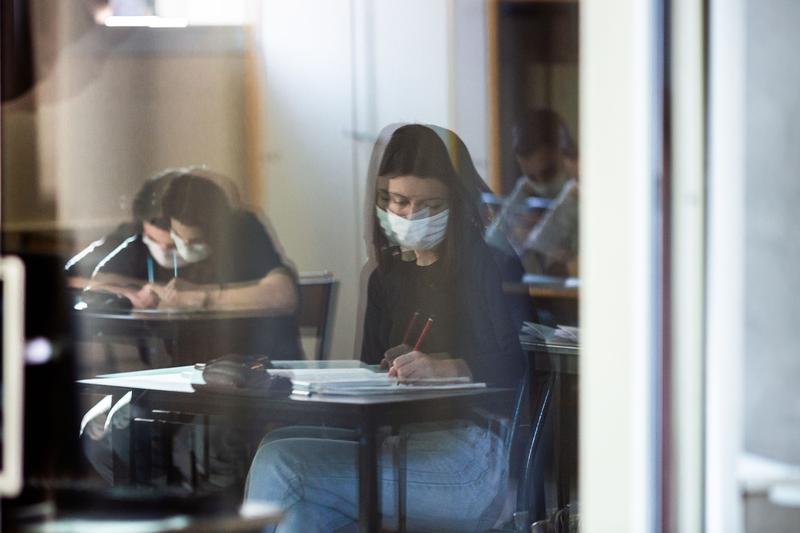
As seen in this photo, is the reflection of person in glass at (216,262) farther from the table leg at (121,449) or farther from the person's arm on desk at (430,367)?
the person's arm on desk at (430,367)

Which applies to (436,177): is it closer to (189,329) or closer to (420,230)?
(420,230)

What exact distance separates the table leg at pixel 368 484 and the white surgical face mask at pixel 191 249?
128 centimetres

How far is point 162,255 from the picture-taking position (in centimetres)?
297

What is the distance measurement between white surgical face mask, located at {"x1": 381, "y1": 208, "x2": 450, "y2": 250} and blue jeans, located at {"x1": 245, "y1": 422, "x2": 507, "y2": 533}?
1.31 feet

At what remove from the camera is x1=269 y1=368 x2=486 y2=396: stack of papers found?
193cm

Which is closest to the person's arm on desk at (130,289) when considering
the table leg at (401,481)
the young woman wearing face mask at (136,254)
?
the young woman wearing face mask at (136,254)

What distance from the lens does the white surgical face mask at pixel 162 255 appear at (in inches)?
116

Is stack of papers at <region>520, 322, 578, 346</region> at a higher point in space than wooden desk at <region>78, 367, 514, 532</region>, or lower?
higher

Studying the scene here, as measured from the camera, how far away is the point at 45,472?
1071mm

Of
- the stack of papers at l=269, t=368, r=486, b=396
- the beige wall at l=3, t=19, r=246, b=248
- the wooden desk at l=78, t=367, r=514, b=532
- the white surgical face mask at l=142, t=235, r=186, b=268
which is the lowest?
the wooden desk at l=78, t=367, r=514, b=532

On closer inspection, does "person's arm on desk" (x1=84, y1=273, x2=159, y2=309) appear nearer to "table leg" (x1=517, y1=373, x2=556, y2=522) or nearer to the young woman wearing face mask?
the young woman wearing face mask

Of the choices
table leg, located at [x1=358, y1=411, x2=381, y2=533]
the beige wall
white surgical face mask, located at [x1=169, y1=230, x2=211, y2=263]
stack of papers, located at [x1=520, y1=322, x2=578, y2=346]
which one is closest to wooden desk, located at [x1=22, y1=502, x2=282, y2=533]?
the beige wall

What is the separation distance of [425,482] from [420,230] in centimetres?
52

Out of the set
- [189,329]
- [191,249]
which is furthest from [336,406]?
[191,249]
